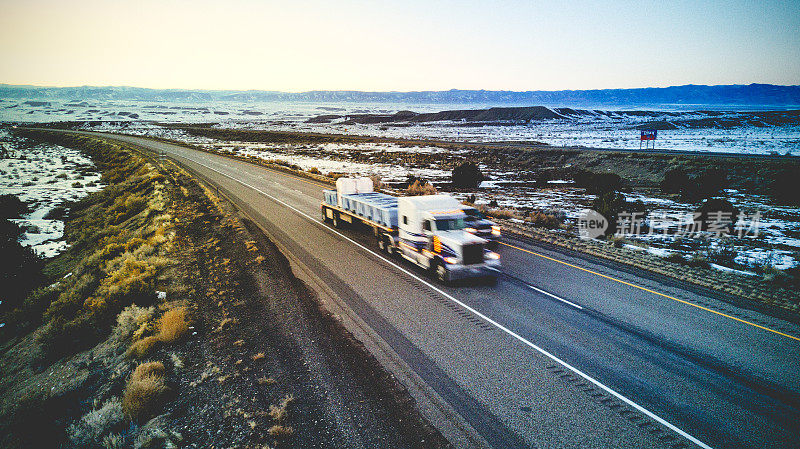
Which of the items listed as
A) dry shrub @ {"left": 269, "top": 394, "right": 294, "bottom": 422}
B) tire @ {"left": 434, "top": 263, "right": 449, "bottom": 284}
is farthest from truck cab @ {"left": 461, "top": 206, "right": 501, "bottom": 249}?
dry shrub @ {"left": 269, "top": 394, "right": 294, "bottom": 422}

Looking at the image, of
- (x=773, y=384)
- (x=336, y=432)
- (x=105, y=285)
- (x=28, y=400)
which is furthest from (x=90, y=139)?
(x=773, y=384)

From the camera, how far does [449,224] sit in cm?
1523

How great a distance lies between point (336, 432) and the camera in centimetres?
753

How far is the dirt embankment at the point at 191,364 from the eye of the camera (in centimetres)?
773

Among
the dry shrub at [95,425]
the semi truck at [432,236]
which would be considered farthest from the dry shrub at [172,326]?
the semi truck at [432,236]

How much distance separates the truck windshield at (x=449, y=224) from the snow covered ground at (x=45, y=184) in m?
24.1

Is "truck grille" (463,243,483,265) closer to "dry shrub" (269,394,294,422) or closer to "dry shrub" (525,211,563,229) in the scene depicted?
"dry shrub" (269,394,294,422)

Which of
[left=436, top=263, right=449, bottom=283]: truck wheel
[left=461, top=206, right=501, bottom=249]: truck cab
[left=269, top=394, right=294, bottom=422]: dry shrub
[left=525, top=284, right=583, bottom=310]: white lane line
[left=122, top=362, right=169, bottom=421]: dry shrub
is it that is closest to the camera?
[left=269, top=394, right=294, bottom=422]: dry shrub

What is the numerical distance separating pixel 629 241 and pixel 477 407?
657 inches

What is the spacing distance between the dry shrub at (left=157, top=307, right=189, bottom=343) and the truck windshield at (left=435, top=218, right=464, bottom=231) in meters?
9.40

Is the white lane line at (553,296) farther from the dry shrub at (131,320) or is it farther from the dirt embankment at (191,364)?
the dry shrub at (131,320)

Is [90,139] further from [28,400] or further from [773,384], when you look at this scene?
[773,384]

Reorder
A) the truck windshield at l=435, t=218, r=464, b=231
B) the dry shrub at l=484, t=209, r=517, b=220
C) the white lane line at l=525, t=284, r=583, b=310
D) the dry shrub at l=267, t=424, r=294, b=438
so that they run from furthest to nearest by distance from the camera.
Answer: the dry shrub at l=484, t=209, r=517, b=220 → the truck windshield at l=435, t=218, r=464, b=231 → the white lane line at l=525, t=284, r=583, b=310 → the dry shrub at l=267, t=424, r=294, b=438

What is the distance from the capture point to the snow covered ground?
26734 millimetres
